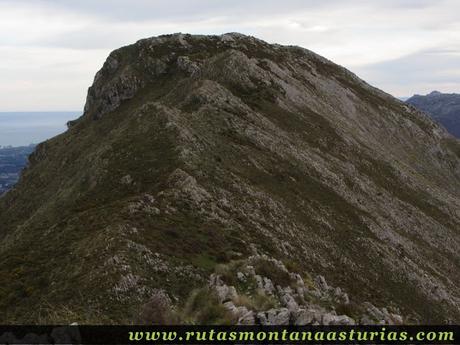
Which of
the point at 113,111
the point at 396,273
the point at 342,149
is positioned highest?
the point at 113,111

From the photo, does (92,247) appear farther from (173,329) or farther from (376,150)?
(376,150)

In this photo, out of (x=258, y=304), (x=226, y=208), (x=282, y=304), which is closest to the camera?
(x=258, y=304)

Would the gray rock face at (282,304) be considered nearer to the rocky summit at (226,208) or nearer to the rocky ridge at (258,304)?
the rocky ridge at (258,304)

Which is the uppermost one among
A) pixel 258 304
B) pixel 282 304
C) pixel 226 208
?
pixel 226 208

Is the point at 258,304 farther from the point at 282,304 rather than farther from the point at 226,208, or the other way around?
the point at 226,208

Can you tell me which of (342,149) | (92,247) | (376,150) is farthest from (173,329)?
(376,150)

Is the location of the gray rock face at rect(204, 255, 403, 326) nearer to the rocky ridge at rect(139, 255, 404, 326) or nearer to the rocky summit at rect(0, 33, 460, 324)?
the rocky ridge at rect(139, 255, 404, 326)

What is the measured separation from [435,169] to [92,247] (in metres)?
94.6

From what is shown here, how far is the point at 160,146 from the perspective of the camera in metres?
51.3

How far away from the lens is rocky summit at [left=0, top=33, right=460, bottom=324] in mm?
26719

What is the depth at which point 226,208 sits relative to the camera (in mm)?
43188

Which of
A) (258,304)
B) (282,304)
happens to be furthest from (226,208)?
(258,304)

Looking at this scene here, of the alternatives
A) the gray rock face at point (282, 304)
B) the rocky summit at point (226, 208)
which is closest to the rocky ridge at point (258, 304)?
the gray rock face at point (282, 304)

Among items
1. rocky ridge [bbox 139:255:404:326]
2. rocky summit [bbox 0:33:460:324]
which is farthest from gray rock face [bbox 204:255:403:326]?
rocky summit [bbox 0:33:460:324]
